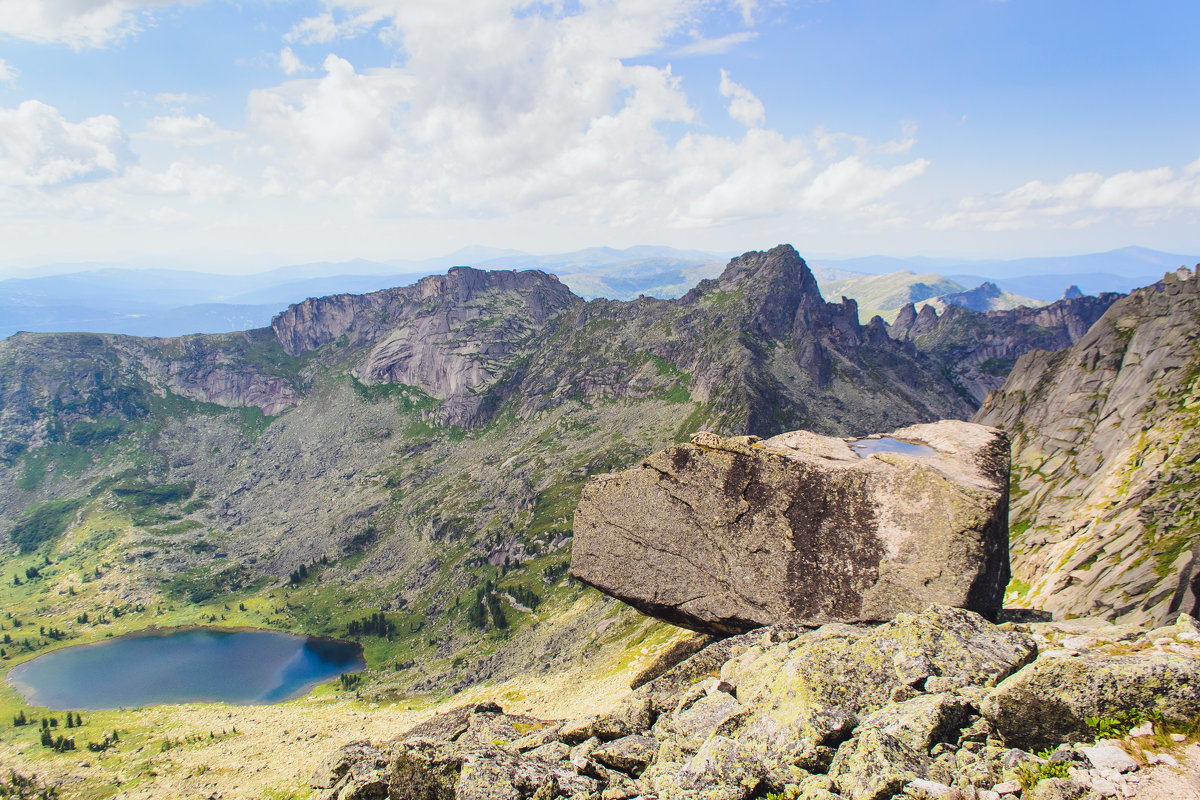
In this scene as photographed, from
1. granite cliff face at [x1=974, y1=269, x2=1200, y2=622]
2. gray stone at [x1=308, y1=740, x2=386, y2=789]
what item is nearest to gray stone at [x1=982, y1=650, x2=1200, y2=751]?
granite cliff face at [x1=974, y1=269, x2=1200, y2=622]

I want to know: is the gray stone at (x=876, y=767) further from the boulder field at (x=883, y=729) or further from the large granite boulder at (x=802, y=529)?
the large granite boulder at (x=802, y=529)

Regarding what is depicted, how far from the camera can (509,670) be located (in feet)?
411

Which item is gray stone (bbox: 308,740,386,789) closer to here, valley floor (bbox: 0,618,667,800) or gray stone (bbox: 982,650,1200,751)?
gray stone (bbox: 982,650,1200,751)

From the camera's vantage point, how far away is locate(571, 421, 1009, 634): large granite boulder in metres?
24.8

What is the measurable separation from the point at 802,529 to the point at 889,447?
721 centimetres

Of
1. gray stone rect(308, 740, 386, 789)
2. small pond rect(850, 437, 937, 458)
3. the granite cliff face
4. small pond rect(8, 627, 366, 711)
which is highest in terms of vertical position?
small pond rect(850, 437, 937, 458)

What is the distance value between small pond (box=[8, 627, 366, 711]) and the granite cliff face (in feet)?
560

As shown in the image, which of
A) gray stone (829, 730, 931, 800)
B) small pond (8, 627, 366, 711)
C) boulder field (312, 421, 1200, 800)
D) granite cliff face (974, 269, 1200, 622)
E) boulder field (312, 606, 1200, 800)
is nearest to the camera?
boulder field (312, 606, 1200, 800)

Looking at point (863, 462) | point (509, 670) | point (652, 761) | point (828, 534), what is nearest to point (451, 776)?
point (652, 761)

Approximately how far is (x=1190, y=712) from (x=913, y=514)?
1415 cm

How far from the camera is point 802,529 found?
28.1 metres

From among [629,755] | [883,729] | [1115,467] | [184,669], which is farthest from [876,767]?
[184,669]

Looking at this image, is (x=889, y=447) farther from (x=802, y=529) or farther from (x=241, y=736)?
(x=241, y=736)

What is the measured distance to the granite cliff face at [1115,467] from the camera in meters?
38.8
